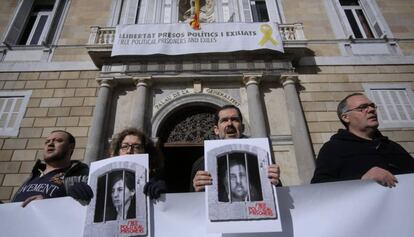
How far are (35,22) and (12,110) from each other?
4236 millimetres

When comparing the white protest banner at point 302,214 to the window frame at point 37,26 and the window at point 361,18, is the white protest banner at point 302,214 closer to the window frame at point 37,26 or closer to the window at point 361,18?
the window at point 361,18

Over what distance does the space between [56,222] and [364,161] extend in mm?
2487

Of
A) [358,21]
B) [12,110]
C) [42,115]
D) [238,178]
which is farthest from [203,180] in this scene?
[358,21]

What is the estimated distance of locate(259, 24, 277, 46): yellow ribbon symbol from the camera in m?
7.72

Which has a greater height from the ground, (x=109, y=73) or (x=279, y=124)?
(x=109, y=73)

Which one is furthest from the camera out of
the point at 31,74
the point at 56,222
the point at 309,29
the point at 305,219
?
the point at 309,29

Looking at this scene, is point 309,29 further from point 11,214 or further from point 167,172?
point 11,214

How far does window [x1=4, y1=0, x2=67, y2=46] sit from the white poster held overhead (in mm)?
9180

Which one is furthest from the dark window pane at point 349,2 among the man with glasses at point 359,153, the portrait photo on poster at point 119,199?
the portrait photo on poster at point 119,199

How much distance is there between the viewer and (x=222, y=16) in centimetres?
970

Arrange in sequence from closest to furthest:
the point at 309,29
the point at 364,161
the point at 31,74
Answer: the point at 364,161
the point at 31,74
the point at 309,29

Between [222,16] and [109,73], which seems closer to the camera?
[109,73]

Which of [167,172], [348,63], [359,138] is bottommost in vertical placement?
[359,138]

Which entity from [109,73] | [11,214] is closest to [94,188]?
[11,214]
